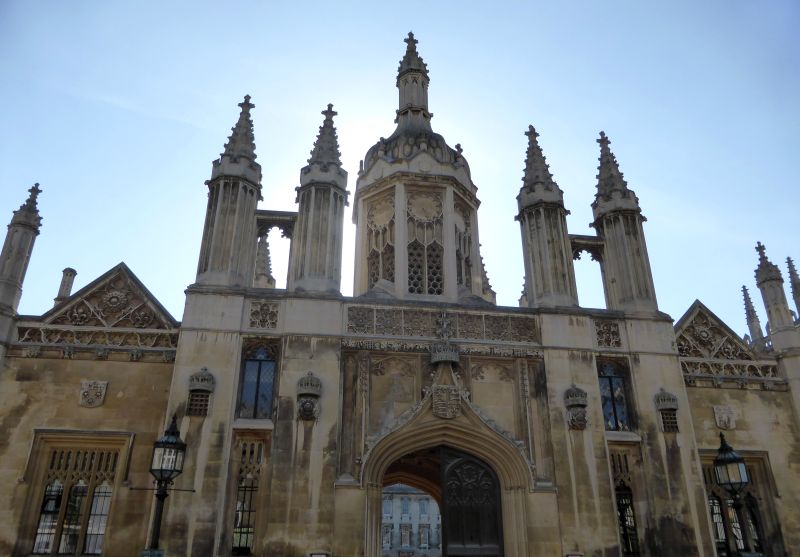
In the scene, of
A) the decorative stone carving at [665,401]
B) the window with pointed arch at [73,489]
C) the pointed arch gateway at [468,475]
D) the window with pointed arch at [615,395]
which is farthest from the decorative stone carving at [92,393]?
the decorative stone carving at [665,401]

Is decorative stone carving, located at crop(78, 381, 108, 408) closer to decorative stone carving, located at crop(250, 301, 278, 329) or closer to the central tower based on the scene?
decorative stone carving, located at crop(250, 301, 278, 329)

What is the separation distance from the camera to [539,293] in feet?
57.3

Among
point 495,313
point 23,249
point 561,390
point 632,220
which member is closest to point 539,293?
point 495,313

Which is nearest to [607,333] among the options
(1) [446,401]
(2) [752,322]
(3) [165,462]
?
(1) [446,401]

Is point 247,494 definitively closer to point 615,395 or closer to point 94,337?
point 94,337

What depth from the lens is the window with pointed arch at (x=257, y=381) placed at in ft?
48.5

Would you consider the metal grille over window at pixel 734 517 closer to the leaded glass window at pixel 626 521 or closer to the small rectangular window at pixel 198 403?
the leaded glass window at pixel 626 521

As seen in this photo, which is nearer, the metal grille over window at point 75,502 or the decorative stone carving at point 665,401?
the metal grille over window at point 75,502

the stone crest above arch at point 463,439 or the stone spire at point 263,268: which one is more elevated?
the stone spire at point 263,268

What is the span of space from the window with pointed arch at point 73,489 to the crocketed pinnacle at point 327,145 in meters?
9.39

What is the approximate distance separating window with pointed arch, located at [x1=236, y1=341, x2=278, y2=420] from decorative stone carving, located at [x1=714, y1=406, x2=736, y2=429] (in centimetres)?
1282

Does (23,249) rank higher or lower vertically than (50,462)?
higher

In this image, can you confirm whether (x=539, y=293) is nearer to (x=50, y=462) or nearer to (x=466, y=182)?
(x=466, y=182)

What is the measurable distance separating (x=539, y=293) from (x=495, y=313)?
5.64 feet
